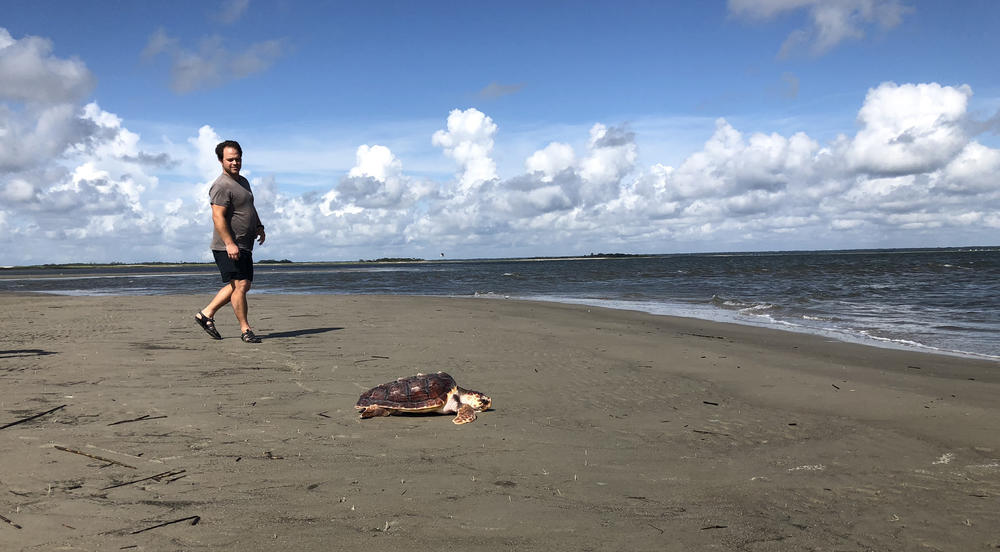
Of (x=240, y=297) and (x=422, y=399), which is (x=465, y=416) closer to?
(x=422, y=399)

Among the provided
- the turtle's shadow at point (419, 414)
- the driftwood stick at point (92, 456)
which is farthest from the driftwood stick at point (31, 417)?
the turtle's shadow at point (419, 414)

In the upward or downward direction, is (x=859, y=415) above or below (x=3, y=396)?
below

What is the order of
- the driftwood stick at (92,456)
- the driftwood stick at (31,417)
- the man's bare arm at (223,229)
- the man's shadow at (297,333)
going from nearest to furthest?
the driftwood stick at (92,456), the driftwood stick at (31,417), the man's bare arm at (223,229), the man's shadow at (297,333)

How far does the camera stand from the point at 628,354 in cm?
784

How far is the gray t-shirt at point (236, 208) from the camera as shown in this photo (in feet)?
24.0

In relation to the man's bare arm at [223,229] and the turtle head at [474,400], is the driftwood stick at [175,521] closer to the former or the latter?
the turtle head at [474,400]

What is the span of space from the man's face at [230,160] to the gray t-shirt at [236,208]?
78mm

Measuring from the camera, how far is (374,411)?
4457mm

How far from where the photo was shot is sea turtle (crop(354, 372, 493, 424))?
4.50 meters

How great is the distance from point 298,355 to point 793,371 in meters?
5.66

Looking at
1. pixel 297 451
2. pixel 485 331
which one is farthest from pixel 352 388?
pixel 485 331

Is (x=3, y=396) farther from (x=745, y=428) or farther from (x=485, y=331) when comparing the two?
(x=485, y=331)

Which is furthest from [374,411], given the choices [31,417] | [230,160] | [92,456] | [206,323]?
[230,160]

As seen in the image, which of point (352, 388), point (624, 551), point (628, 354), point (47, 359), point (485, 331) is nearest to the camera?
point (624, 551)
